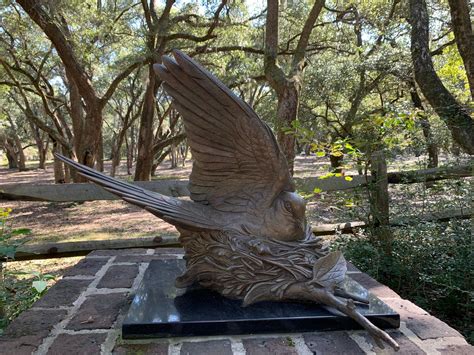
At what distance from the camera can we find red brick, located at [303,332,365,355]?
1860 mm

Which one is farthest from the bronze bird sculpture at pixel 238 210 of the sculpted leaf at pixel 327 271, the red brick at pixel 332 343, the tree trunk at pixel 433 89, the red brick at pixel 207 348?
the tree trunk at pixel 433 89

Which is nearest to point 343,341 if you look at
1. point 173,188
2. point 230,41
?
point 173,188

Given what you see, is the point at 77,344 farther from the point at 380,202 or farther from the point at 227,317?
the point at 380,202

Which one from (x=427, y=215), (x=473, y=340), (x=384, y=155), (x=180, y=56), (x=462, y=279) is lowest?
(x=473, y=340)

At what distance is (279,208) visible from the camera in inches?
88.4

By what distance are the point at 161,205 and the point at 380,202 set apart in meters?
2.54

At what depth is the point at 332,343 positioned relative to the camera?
6.34ft

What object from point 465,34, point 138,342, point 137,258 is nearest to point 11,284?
point 137,258

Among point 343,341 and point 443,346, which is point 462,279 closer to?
point 443,346

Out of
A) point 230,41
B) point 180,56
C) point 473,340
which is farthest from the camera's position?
point 230,41

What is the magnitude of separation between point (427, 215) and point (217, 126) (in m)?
2.72

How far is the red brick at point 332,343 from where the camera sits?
73.2 inches

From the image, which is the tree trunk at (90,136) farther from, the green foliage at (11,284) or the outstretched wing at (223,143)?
the outstretched wing at (223,143)

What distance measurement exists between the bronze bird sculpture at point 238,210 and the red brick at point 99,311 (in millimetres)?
470
